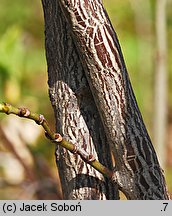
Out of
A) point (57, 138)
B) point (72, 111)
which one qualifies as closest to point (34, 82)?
point (72, 111)

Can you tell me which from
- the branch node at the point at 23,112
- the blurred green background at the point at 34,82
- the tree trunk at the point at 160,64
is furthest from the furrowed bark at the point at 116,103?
the blurred green background at the point at 34,82

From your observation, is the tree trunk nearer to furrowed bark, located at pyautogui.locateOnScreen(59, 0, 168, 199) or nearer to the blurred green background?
the blurred green background

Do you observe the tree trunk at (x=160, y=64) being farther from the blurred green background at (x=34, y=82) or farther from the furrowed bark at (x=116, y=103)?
the furrowed bark at (x=116, y=103)

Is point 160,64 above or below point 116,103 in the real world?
above

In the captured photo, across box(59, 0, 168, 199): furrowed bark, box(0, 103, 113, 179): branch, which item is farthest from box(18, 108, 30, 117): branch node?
box(59, 0, 168, 199): furrowed bark

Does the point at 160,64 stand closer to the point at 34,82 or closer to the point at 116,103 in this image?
the point at 116,103

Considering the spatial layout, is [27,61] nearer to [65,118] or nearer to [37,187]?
[37,187]
